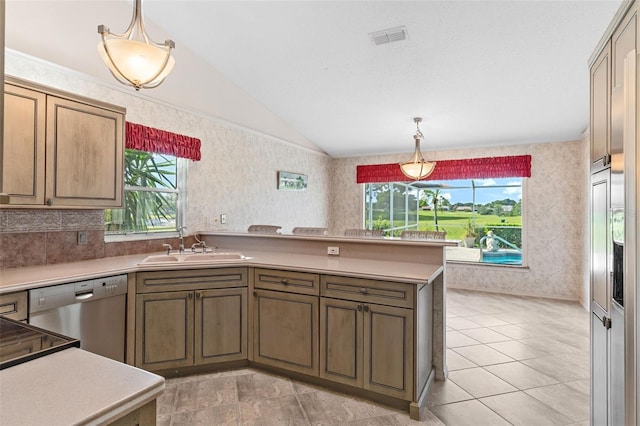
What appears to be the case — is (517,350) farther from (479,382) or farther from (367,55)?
(367,55)

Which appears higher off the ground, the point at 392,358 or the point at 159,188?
the point at 159,188

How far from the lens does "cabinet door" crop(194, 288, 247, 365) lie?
8.89 ft

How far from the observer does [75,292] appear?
2.17 meters

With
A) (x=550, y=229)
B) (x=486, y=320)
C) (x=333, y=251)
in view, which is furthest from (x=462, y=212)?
(x=333, y=251)

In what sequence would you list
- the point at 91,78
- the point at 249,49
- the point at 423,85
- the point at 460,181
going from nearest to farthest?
the point at 91,78, the point at 249,49, the point at 423,85, the point at 460,181

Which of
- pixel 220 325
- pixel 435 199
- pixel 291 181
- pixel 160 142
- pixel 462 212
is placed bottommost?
pixel 220 325

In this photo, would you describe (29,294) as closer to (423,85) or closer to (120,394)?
(120,394)

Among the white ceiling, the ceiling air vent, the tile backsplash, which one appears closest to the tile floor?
the tile backsplash

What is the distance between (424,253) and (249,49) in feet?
8.84

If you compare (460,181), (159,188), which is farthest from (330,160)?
(159,188)

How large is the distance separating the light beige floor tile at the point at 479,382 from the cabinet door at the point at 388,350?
71 centimetres

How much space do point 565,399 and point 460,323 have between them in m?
1.70

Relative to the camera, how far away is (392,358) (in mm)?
2232

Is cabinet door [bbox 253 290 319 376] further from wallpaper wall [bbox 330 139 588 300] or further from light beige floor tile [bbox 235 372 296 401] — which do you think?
wallpaper wall [bbox 330 139 588 300]
